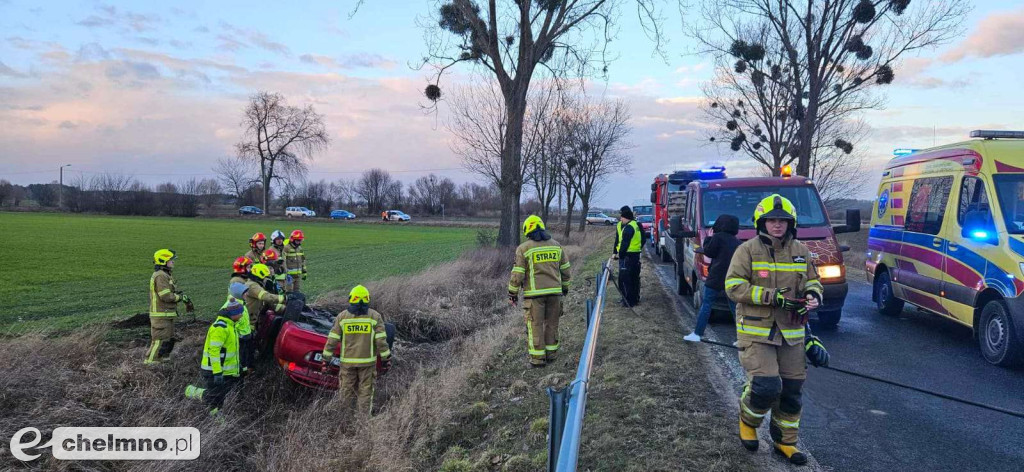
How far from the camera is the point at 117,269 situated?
20828mm

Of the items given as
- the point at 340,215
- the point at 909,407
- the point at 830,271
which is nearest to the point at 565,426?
the point at 909,407

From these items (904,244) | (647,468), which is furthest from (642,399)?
(904,244)

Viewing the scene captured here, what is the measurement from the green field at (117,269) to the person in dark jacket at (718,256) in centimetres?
1017

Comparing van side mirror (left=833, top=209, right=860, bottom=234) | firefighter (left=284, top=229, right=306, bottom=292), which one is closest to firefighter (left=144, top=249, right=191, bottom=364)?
firefighter (left=284, top=229, right=306, bottom=292)

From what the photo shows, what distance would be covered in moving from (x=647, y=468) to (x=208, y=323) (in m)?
8.75

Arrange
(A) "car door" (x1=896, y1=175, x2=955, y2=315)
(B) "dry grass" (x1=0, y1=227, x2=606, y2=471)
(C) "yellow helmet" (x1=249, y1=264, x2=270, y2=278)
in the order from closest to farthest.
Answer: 1. (B) "dry grass" (x1=0, y1=227, x2=606, y2=471)
2. (A) "car door" (x1=896, y1=175, x2=955, y2=315)
3. (C) "yellow helmet" (x1=249, y1=264, x2=270, y2=278)

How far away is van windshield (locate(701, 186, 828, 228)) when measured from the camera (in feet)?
27.7

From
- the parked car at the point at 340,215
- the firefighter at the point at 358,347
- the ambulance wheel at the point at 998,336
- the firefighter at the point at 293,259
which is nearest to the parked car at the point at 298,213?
the parked car at the point at 340,215

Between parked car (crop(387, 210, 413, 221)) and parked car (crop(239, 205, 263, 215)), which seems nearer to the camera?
parked car (crop(387, 210, 413, 221))

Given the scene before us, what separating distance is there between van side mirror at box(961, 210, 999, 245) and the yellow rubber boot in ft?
13.9

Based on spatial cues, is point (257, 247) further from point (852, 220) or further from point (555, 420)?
point (852, 220)

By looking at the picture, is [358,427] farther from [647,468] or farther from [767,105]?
[767,105]

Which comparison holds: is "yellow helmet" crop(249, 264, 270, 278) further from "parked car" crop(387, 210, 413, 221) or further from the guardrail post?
"parked car" crop(387, 210, 413, 221)

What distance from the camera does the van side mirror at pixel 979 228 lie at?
249 inches
